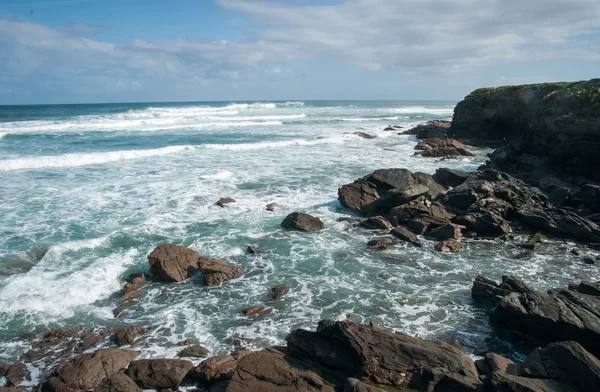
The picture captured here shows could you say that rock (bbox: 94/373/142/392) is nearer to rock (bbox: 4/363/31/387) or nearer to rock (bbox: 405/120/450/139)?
rock (bbox: 4/363/31/387)

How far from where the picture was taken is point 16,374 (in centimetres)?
740

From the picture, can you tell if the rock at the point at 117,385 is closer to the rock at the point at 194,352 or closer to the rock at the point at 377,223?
the rock at the point at 194,352

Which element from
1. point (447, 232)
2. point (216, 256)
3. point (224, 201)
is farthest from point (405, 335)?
point (224, 201)

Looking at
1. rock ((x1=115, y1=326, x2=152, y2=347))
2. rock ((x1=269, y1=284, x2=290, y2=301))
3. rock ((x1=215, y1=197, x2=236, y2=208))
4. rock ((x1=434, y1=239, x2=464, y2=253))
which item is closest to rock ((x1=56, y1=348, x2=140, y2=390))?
rock ((x1=115, y1=326, x2=152, y2=347))

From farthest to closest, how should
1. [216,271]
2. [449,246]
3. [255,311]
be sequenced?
[449,246]
[216,271]
[255,311]

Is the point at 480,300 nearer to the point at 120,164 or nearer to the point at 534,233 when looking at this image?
the point at 534,233

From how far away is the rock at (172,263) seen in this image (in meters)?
11.0

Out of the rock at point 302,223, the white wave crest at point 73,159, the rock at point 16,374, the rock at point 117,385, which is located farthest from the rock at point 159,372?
the white wave crest at point 73,159

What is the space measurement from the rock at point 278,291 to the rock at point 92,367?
3.44 metres

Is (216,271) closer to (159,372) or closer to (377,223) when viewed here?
(159,372)

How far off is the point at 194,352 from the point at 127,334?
1.66 metres

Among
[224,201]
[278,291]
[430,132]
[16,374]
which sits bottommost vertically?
[16,374]

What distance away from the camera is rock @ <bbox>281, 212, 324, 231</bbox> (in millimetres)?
14602

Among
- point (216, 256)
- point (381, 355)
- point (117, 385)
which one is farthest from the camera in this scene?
point (216, 256)
